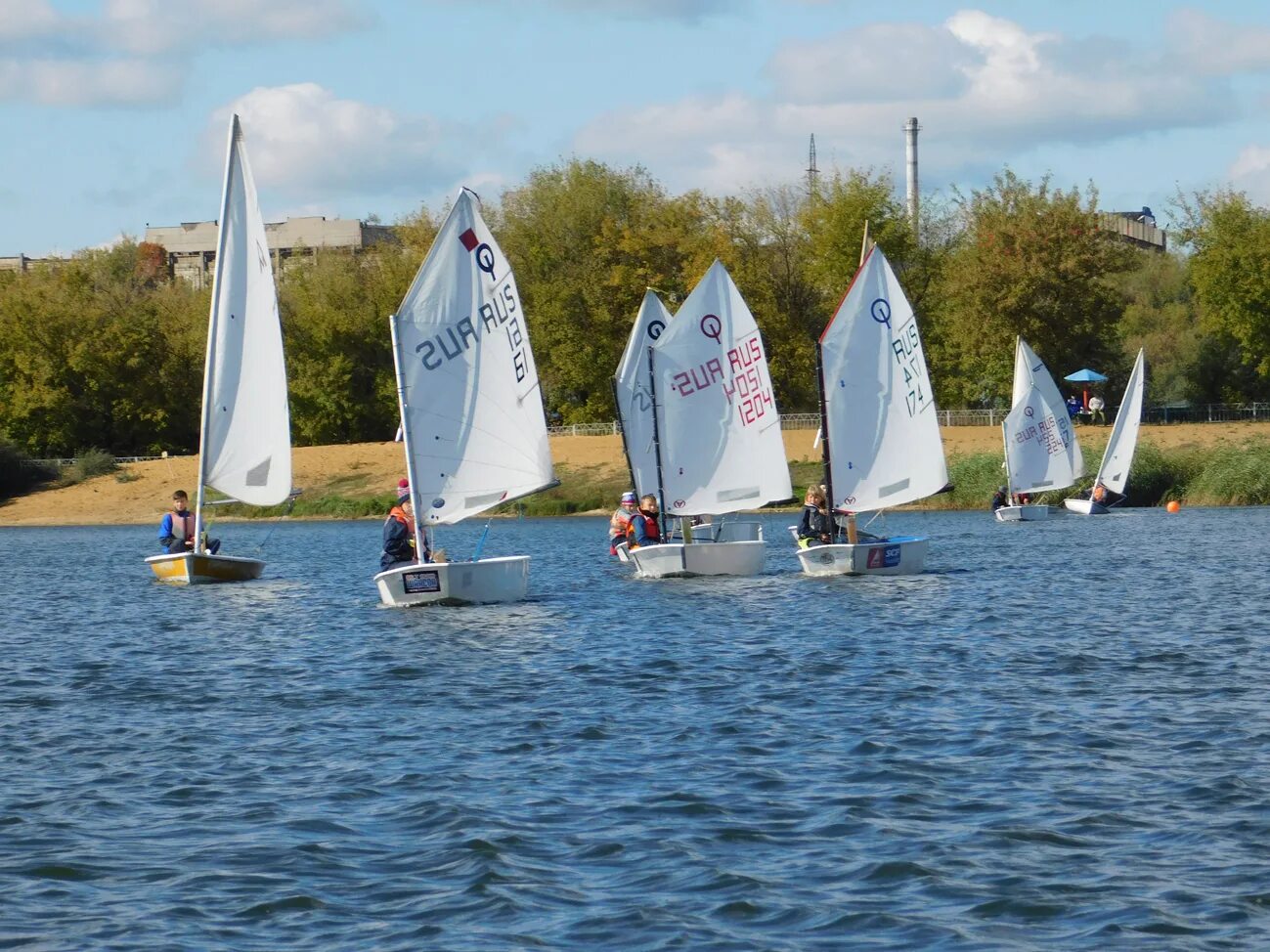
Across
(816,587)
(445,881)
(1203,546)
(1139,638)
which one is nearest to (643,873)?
Answer: (445,881)

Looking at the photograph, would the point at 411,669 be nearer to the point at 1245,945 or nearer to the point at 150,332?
the point at 1245,945

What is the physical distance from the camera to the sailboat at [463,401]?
27344mm

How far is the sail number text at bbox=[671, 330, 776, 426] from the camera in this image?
34219 mm

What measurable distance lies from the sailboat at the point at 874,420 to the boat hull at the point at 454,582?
6484 mm

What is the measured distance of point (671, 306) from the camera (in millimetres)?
81938

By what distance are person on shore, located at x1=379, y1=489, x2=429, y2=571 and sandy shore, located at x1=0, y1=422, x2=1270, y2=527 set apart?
4484 centimetres

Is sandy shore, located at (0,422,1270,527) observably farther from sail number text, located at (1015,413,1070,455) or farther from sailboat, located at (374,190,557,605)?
sailboat, located at (374,190,557,605)

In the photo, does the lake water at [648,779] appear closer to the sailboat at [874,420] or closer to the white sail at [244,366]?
the sailboat at [874,420]

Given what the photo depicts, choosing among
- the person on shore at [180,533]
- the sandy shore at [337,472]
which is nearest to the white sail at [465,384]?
the person on shore at [180,533]

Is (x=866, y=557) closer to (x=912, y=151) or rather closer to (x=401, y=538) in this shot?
(x=401, y=538)

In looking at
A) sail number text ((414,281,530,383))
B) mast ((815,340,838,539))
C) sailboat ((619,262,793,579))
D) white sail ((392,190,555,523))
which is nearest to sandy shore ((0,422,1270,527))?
sailboat ((619,262,793,579))

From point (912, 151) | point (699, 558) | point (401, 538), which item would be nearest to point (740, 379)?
point (699, 558)

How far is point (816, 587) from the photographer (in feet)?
104

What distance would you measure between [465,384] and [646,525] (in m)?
7.71
